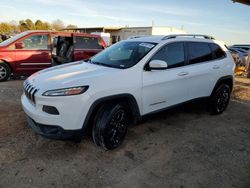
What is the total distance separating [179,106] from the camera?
471 centimetres

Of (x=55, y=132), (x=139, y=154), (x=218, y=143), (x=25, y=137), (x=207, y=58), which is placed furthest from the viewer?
(x=207, y=58)

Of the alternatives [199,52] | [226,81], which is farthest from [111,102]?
[226,81]

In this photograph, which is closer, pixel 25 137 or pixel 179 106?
pixel 25 137

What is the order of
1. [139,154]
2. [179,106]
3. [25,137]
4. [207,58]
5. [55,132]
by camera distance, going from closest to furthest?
[55,132] → [139,154] → [25,137] → [179,106] → [207,58]

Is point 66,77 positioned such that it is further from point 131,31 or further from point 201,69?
point 131,31

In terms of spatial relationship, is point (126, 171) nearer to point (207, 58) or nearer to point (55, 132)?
point (55, 132)

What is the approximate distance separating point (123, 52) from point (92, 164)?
2.14 meters

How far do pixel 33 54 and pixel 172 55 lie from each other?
5.51 m

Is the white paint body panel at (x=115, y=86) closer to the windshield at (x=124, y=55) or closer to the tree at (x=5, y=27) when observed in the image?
the windshield at (x=124, y=55)

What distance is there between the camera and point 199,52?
5.11 metres

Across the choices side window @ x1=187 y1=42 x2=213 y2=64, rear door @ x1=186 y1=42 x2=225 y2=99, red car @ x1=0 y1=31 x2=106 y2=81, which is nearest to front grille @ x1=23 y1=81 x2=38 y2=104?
rear door @ x1=186 y1=42 x2=225 y2=99

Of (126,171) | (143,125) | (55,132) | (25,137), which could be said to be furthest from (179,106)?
(25,137)

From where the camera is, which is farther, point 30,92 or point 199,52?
point 199,52

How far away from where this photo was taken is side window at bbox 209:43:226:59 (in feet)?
18.0
